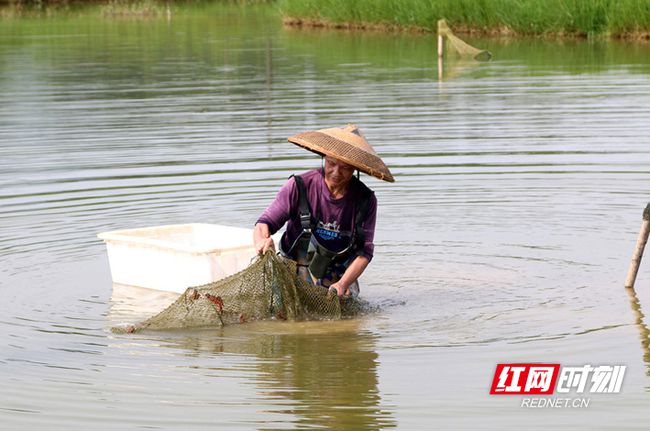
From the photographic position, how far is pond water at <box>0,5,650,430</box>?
6.75m

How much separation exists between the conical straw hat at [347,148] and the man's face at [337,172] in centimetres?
10

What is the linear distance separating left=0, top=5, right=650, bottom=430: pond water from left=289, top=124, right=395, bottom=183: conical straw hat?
0.95 m

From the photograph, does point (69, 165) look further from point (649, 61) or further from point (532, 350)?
point (649, 61)

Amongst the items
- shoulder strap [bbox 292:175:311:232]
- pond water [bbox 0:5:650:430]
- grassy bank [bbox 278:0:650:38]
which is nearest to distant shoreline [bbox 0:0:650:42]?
grassy bank [bbox 278:0:650:38]

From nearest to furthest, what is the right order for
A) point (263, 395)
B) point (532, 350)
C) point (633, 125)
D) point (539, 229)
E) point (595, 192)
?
point (263, 395) < point (532, 350) < point (539, 229) < point (595, 192) < point (633, 125)

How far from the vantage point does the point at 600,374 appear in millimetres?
6965

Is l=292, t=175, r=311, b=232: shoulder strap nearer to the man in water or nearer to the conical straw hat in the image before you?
the man in water

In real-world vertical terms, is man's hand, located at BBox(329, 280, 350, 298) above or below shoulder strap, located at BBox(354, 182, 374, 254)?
below

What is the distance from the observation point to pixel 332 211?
26.8 feet

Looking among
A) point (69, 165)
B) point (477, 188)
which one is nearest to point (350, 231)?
point (477, 188)

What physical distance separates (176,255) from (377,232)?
2610 mm

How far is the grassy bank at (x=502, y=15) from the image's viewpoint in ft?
96.7

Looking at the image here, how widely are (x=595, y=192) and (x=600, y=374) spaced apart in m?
5.64

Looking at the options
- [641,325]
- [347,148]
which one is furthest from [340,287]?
[641,325]
